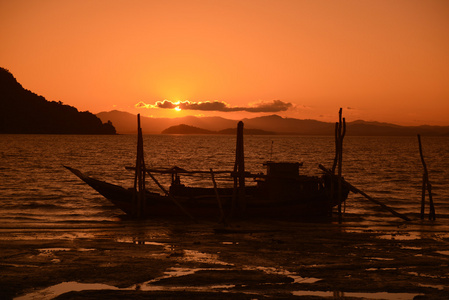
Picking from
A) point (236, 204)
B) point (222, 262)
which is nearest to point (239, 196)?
point (236, 204)

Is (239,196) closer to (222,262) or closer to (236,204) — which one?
(236,204)

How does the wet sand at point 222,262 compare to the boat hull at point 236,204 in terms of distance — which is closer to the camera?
the wet sand at point 222,262

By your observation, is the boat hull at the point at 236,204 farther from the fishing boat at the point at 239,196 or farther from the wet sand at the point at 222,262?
the wet sand at the point at 222,262

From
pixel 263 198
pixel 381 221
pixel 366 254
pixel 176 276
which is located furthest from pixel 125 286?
pixel 381 221

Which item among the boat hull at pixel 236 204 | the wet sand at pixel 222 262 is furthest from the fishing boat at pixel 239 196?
the wet sand at pixel 222 262

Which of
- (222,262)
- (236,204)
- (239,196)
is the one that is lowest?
(222,262)

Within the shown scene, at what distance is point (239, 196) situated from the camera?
67.1ft

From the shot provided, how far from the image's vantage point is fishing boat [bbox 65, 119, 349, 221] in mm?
20297

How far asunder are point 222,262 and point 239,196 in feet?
28.4

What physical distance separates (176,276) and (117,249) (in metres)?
3.40

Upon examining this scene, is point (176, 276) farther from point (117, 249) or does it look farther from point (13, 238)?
point (13, 238)

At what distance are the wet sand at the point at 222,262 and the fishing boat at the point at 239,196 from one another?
246 centimetres

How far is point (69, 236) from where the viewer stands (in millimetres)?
15523

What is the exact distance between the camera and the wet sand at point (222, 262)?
949 cm
